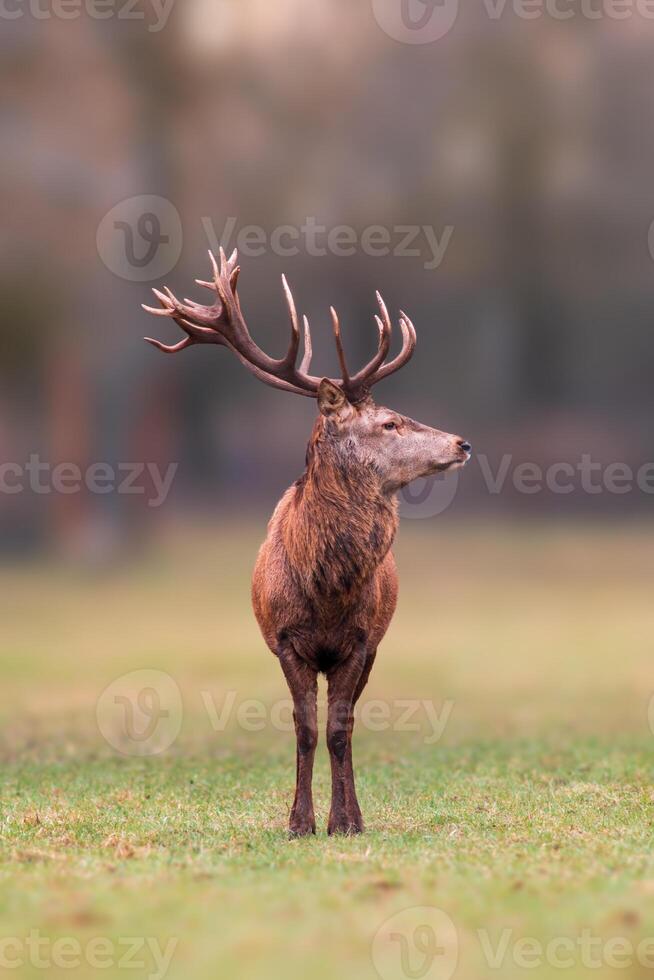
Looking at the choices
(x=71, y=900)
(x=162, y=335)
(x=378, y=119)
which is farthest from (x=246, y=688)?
(x=378, y=119)

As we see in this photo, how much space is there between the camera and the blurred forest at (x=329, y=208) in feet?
103

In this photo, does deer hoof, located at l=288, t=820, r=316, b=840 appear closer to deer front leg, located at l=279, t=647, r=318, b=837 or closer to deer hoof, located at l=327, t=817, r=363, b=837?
deer front leg, located at l=279, t=647, r=318, b=837

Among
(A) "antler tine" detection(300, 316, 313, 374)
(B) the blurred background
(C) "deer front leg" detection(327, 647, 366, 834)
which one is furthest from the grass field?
(B) the blurred background

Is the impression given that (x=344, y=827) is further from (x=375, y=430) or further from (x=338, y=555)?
(x=375, y=430)

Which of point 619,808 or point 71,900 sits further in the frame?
point 619,808

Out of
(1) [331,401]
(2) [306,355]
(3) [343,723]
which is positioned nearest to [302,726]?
(3) [343,723]

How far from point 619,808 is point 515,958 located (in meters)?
4.02

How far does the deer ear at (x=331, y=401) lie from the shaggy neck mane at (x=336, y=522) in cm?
7

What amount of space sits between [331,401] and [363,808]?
107 inches

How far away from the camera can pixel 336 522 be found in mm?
8656

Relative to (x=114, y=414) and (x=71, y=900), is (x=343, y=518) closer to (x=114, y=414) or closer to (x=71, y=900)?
(x=71, y=900)

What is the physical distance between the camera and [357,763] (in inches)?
484

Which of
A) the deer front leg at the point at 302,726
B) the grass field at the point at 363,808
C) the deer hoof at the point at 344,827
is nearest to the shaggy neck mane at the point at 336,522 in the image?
the deer front leg at the point at 302,726

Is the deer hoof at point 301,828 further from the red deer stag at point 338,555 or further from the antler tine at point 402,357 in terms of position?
the antler tine at point 402,357
